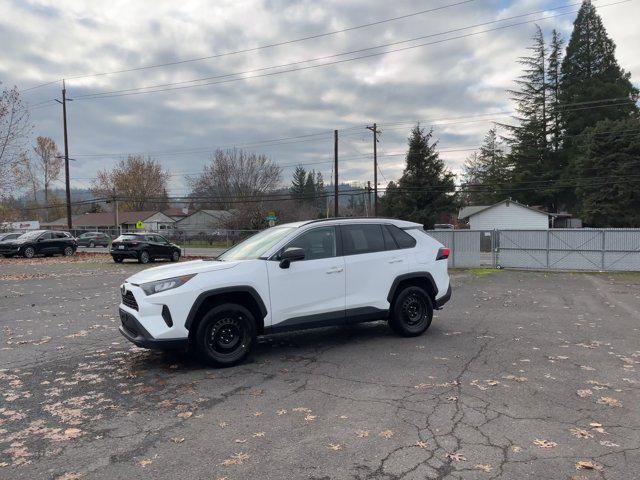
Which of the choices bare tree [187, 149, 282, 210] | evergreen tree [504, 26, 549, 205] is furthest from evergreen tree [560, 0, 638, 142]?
bare tree [187, 149, 282, 210]

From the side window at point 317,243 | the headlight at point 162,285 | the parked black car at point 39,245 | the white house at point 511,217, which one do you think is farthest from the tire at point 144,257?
the white house at point 511,217

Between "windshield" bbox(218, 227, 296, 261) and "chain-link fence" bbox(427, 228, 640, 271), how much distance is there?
1573cm

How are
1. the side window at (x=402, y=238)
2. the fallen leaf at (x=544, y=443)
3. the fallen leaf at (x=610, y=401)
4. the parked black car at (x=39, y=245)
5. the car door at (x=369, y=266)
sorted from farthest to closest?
the parked black car at (x=39, y=245)
the side window at (x=402, y=238)
the car door at (x=369, y=266)
the fallen leaf at (x=610, y=401)
the fallen leaf at (x=544, y=443)

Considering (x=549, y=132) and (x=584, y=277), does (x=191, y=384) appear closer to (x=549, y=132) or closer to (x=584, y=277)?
(x=584, y=277)

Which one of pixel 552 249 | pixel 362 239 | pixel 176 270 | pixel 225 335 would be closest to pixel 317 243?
pixel 362 239

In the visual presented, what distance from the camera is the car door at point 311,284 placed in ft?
20.4

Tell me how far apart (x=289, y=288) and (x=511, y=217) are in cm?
4473

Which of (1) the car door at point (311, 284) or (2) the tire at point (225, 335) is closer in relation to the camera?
(2) the tire at point (225, 335)

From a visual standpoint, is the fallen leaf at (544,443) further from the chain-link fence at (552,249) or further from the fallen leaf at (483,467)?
the chain-link fence at (552,249)

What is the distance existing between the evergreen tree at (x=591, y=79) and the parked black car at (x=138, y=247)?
47585mm

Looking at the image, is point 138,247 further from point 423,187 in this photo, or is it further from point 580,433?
point 423,187

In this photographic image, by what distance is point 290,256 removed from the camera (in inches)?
241

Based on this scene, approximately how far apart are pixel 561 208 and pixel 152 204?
66095 millimetres

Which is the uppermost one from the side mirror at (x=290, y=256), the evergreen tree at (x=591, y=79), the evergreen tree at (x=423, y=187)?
the evergreen tree at (x=591, y=79)
